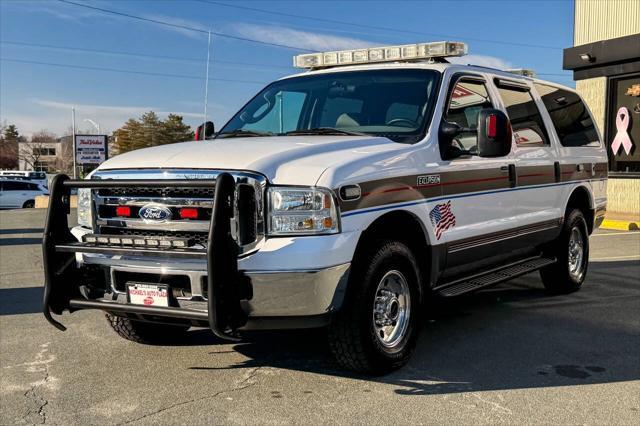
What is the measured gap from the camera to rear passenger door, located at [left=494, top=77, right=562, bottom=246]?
18.6ft

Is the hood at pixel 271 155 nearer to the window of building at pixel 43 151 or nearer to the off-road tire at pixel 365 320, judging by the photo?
the off-road tire at pixel 365 320

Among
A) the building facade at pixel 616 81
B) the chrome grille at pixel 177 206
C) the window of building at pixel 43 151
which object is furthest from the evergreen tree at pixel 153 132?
the chrome grille at pixel 177 206

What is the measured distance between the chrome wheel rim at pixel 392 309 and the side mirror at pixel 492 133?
1093 millimetres

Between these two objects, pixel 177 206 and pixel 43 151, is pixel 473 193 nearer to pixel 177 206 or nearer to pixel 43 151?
pixel 177 206

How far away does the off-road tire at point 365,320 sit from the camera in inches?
150

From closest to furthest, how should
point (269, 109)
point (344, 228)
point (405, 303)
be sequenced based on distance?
point (344, 228)
point (405, 303)
point (269, 109)

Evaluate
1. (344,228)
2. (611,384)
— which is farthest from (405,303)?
(611,384)

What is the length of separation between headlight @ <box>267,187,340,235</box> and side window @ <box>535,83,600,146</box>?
3.70 meters

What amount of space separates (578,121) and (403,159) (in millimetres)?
3661

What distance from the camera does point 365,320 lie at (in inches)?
152

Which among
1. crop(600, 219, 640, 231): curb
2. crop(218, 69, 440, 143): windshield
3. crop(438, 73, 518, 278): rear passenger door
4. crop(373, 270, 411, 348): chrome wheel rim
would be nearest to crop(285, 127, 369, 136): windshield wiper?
crop(218, 69, 440, 143): windshield

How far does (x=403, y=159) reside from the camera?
166 inches

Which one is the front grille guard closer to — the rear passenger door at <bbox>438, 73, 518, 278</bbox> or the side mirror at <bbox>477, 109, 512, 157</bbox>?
the rear passenger door at <bbox>438, 73, 518, 278</bbox>

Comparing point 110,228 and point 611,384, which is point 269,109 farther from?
point 611,384
